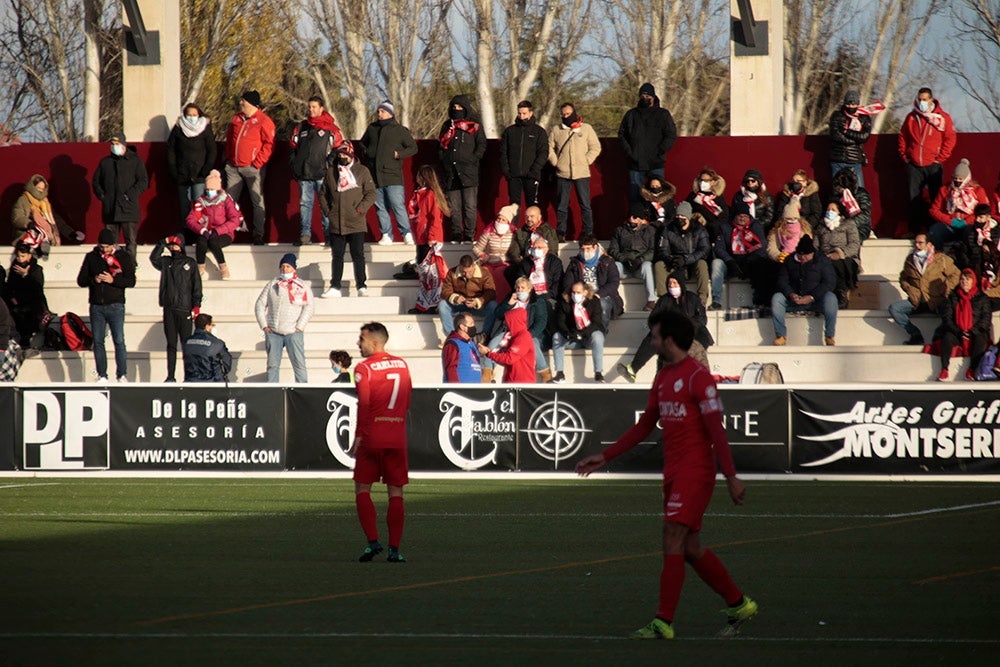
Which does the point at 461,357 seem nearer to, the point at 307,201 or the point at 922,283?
the point at 307,201

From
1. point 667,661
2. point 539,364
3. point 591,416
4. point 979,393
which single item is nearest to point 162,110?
point 539,364

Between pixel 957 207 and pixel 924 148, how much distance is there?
142 cm

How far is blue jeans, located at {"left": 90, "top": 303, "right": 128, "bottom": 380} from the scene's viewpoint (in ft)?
71.6

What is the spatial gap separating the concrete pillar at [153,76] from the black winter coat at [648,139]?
9350mm

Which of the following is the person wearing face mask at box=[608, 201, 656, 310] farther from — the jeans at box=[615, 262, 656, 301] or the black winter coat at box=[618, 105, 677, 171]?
the black winter coat at box=[618, 105, 677, 171]

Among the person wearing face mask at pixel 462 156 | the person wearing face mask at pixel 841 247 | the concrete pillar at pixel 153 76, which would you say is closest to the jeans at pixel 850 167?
the person wearing face mask at pixel 841 247

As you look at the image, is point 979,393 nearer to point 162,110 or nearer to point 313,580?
point 313,580

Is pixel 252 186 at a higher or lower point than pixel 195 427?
higher

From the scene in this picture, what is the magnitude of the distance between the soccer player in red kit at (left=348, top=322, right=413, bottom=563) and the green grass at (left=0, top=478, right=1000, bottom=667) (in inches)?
16.9

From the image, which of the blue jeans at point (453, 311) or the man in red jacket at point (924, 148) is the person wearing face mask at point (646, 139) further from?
the man in red jacket at point (924, 148)

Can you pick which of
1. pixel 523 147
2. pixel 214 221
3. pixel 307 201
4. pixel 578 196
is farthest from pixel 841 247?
pixel 214 221

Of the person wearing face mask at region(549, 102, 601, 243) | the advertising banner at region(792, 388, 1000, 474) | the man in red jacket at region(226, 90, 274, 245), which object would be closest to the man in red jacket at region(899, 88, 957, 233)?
Answer: the person wearing face mask at region(549, 102, 601, 243)

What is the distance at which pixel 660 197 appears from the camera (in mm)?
23453

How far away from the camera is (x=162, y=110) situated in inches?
1088
